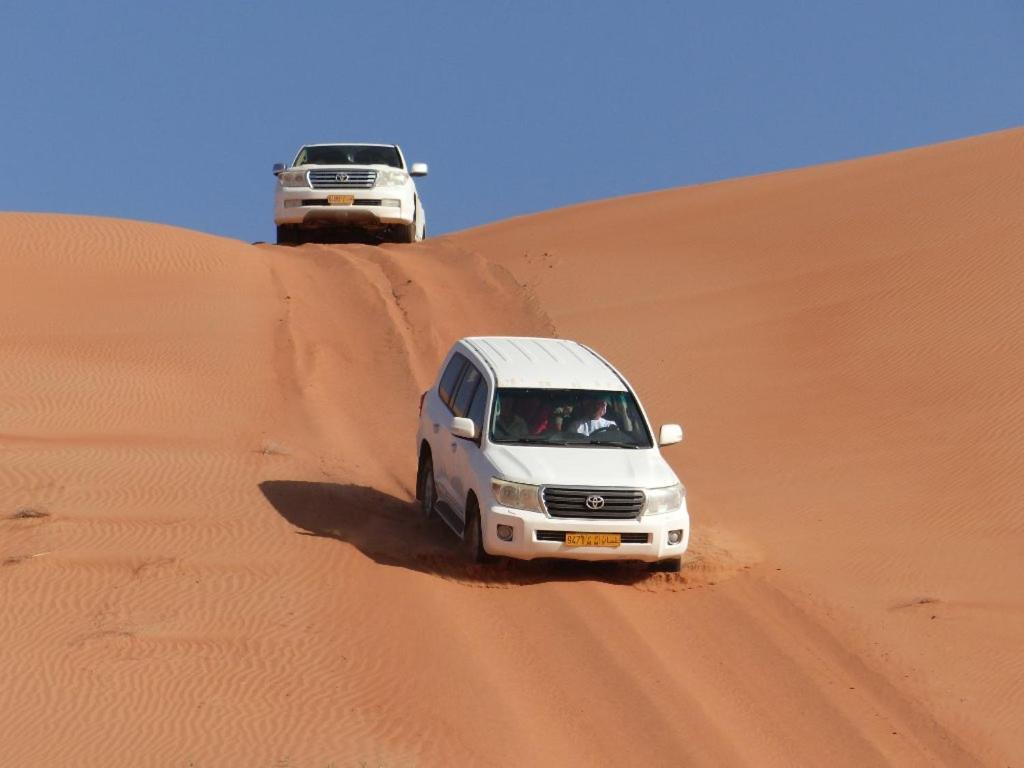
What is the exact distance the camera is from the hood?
12.7 meters

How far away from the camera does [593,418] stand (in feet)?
45.0

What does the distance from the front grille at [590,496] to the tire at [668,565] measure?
0.65 meters

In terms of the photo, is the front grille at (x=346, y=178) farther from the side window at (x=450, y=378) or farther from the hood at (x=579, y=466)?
the hood at (x=579, y=466)

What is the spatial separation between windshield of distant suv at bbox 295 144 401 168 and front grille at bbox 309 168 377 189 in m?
0.68

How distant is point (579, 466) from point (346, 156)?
49.1ft

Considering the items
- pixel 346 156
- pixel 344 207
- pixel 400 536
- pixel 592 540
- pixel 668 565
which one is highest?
pixel 346 156

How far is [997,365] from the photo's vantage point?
20.7 meters

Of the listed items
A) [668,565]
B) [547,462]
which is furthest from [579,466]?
[668,565]

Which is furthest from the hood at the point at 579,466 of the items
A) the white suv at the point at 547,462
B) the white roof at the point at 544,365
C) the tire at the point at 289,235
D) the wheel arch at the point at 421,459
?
the tire at the point at 289,235

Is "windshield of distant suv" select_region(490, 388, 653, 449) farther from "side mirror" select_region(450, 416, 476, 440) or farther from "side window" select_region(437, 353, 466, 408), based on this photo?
"side window" select_region(437, 353, 466, 408)

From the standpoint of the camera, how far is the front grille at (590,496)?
41.2 feet

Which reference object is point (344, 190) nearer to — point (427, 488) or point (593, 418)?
point (427, 488)

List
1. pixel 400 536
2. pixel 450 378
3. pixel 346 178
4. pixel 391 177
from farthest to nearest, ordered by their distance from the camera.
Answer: pixel 391 177, pixel 346 178, pixel 450 378, pixel 400 536

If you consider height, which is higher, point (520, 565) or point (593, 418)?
point (593, 418)
